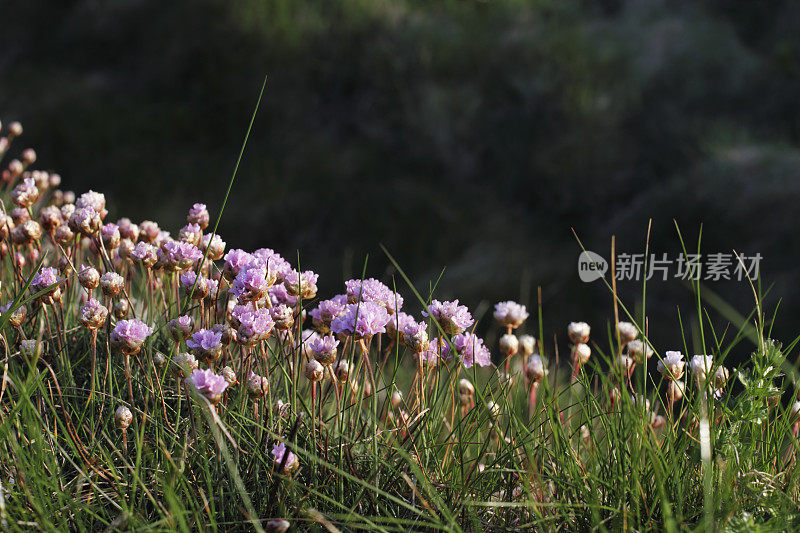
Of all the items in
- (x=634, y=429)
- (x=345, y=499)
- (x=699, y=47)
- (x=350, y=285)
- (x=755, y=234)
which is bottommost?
(x=345, y=499)

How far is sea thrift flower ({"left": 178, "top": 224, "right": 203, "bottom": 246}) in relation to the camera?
4.38 feet

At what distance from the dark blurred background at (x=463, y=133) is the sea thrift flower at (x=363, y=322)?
288 cm

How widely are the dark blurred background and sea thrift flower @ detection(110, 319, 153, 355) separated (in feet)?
9.52

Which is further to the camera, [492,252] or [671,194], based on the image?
[492,252]

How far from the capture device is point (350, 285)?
1241mm

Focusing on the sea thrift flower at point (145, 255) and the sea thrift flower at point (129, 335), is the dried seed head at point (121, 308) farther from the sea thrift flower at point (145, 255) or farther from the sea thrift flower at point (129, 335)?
the sea thrift flower at point (129, 335)

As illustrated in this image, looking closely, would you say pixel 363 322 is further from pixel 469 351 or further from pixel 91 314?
pixel 91 314

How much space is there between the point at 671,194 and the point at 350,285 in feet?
12.0

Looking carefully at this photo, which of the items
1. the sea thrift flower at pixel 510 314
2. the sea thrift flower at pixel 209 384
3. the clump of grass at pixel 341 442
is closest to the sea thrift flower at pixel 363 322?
the clump of grass at pixel 341 442

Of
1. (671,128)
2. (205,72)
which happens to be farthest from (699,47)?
(205,72)

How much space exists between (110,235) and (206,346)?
0.44 m

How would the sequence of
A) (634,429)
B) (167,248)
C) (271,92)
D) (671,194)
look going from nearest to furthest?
(634,429) < (167,248) < (671,194) < (271,92)

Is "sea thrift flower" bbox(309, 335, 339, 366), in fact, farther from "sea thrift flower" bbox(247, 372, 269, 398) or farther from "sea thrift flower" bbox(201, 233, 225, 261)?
"sea thrift flower" bbox(201, 233, 225, 261)

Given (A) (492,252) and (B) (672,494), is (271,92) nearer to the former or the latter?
(A) (492,252)
